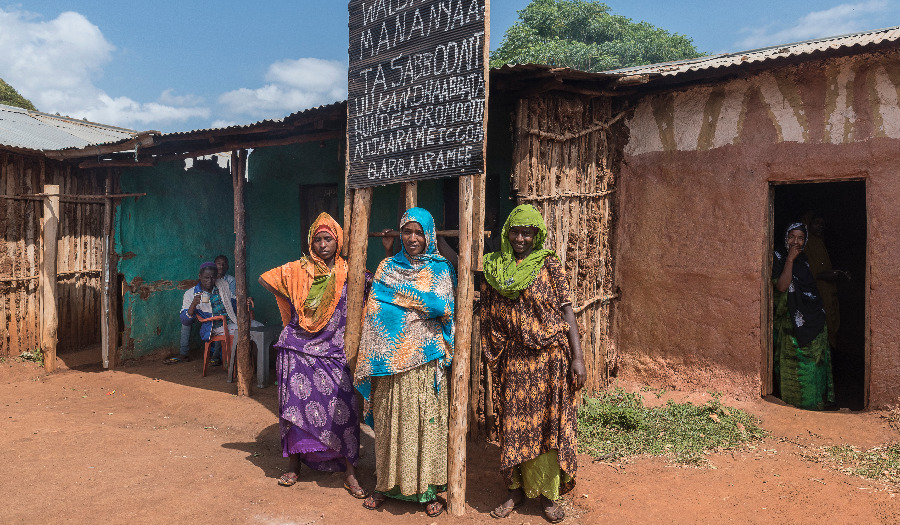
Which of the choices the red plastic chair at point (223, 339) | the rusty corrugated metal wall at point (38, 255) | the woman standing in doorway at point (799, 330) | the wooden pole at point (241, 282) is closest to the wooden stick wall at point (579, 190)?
the woman standing in doorway at point (799, 330)

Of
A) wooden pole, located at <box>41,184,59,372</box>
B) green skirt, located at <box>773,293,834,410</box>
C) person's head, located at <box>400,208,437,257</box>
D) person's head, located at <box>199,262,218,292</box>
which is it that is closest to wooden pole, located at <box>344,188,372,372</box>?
person's head, located at <box>400,208,437,257</box>

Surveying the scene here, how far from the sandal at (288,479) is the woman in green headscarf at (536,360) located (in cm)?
146

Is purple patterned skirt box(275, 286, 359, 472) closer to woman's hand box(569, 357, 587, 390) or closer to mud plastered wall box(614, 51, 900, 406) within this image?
woman's hand box(569, 357, 587, 390)

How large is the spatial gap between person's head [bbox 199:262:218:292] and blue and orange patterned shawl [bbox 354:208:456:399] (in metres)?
4.76

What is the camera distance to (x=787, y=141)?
16.2 ft

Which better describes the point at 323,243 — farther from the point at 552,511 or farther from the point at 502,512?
the point at 552,511

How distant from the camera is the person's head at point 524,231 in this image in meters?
3.36

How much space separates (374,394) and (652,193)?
11.3 feet

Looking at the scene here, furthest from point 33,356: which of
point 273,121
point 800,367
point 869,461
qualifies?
point 869,461

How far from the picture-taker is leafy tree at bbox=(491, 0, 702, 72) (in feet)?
65.8

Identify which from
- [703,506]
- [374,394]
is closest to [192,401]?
[374,394]

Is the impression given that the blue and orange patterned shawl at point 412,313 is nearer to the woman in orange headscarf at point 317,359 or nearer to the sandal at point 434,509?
the woman in orange headscarf at point 317,359

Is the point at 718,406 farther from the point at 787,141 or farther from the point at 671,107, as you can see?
the point at 671,107

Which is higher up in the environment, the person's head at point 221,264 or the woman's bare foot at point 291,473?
the person's head at point 221,264
